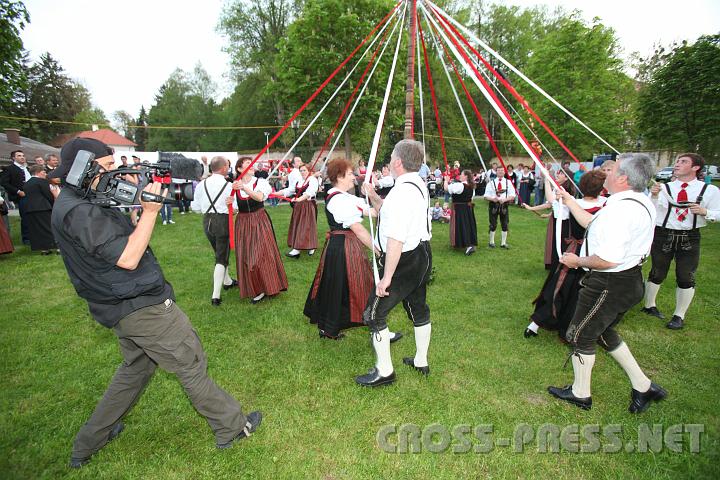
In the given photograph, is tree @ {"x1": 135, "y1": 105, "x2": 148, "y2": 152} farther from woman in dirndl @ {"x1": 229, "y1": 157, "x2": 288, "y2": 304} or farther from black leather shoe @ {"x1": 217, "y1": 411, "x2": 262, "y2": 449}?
black leather shoe @ {"x1": 217, "y1": 411, "x2": 262, "y2": 449}

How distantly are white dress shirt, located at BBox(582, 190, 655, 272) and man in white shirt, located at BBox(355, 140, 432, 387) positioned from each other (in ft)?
4.21

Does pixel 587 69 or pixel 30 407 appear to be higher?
pixel 587 69

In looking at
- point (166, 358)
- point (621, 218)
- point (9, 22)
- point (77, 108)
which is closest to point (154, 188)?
point (166, 358)

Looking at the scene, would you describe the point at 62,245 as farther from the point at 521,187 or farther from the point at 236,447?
the point at 521,187

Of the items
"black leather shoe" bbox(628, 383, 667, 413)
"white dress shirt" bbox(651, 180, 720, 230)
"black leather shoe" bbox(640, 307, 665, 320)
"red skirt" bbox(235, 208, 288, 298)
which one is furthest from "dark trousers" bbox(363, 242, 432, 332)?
"black leather shoe" bbox(640, 307, 665, 320)

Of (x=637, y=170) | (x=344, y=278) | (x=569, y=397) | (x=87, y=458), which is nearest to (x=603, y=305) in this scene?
(x=569, y=397)

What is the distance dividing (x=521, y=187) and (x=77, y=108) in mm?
48833

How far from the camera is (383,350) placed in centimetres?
329

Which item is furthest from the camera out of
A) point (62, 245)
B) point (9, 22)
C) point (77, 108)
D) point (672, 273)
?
point (77, 108)

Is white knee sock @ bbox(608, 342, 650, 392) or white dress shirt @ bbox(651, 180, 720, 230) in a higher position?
white dress shirt @ bbox(651, 180, 720, 230)

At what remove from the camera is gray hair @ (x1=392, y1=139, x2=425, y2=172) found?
299 centimetres

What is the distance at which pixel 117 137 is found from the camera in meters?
46.8

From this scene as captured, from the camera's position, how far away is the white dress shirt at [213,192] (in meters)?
5.03

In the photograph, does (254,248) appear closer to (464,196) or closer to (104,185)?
(104,185)
